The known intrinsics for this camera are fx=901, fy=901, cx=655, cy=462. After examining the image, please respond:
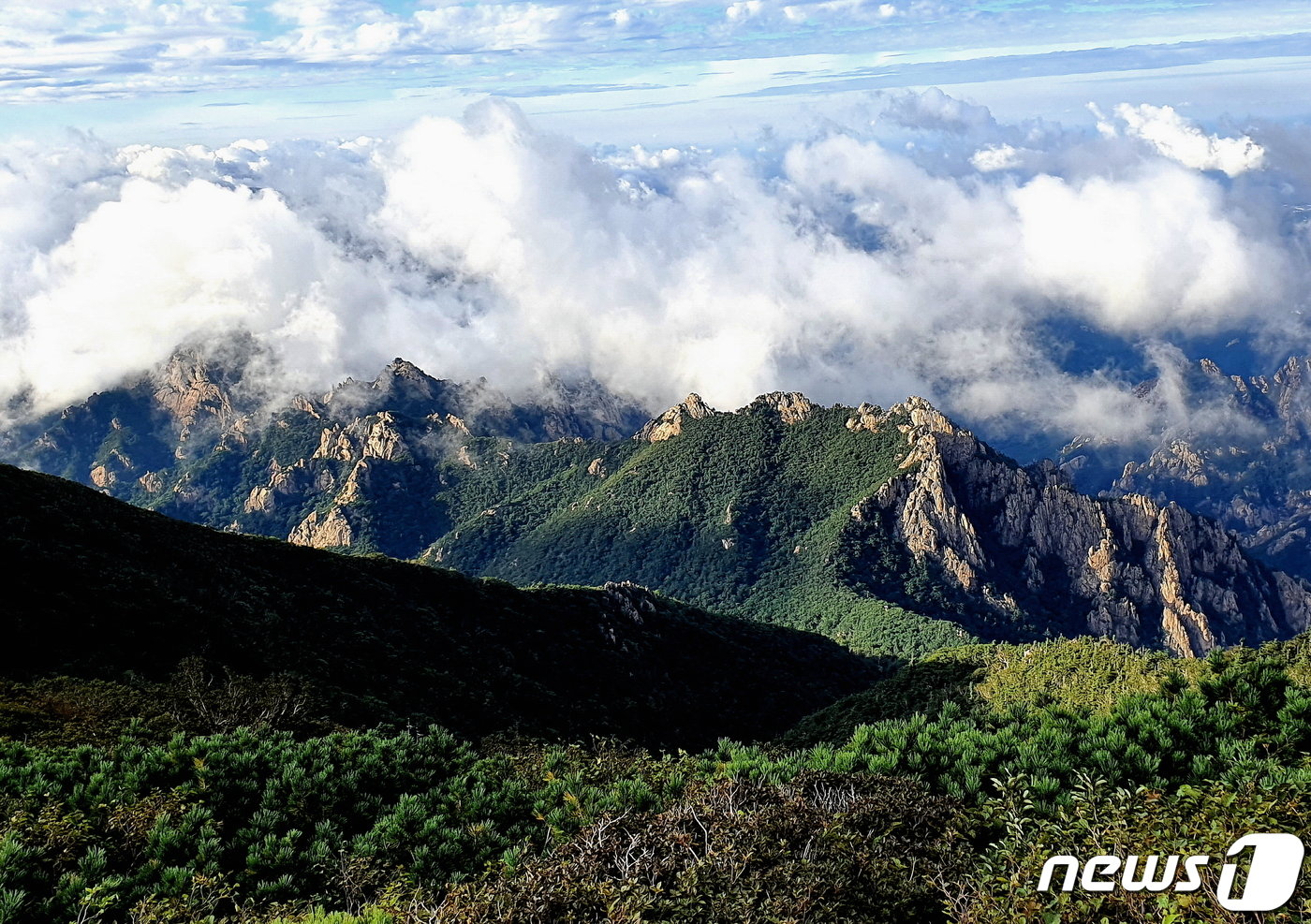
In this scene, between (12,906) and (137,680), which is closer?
(12,906)

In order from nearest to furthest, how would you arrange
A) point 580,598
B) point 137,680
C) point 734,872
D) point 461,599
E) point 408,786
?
point 734,872 < point 408,786 < point 137,680 < point 461,599 < point 580,598

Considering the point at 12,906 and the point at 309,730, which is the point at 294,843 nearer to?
the point at 12,906

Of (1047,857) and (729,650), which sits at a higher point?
(1047,857)

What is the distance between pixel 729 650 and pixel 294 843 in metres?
167

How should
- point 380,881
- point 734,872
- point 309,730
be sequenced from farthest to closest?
point 309,730
point 380,881
point 734,872

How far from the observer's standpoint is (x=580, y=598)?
7028 inches

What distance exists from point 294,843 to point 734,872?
49.7 feet

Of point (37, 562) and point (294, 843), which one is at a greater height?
point (294, 843)

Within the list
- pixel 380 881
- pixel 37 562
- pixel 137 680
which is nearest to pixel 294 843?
pixel 380 881

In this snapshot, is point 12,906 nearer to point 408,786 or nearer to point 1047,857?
point 408,786

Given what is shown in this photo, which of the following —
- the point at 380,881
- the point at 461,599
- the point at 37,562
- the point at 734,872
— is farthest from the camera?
the point at 461,599

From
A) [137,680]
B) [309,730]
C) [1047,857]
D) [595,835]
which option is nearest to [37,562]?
[137,680]

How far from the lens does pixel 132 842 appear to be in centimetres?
2573

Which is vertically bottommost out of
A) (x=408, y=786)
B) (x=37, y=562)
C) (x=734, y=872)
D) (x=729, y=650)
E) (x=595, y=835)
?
(x=729, y=650)
